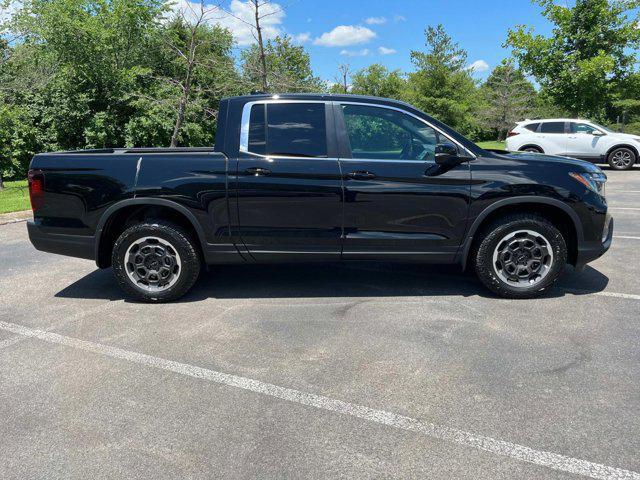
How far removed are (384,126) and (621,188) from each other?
10.3m

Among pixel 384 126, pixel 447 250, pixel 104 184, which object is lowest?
pixel 447 250

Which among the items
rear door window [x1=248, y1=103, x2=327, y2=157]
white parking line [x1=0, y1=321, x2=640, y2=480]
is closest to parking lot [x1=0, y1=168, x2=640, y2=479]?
white parking line [x1=0, y1=321, x2=640, y2=480]

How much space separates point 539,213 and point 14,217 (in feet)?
30.0

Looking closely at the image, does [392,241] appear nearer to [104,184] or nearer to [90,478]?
[104,184]

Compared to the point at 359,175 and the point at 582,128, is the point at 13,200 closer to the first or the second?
the point at 359,175

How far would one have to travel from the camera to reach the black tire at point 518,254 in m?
4.36

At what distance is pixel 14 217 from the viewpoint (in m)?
9.14

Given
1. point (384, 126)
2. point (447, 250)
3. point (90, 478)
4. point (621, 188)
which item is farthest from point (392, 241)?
point (621, 188)

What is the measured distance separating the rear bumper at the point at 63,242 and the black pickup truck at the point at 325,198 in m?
0.01

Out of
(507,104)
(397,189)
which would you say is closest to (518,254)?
(397,189)

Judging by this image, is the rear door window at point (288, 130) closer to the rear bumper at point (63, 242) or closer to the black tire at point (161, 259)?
the black tire at point (161, 259)

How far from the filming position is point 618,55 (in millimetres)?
19078

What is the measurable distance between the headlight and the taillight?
4.84 m

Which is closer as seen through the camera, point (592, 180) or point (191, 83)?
point (592, 180)
